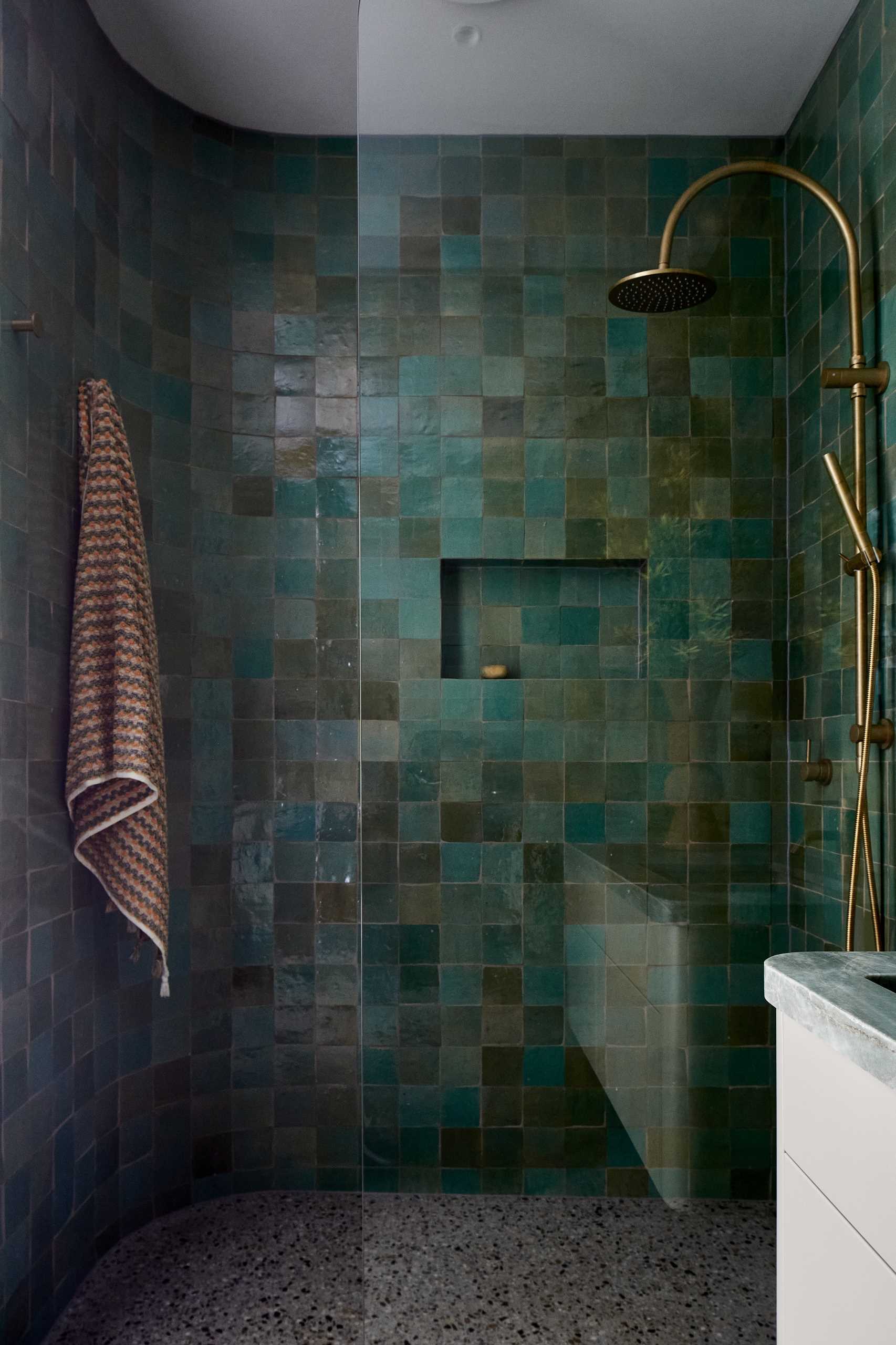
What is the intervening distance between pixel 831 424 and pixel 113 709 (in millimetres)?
1379

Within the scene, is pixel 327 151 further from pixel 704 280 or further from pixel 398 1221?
pixel 398 1221

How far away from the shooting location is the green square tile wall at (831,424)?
1446 mm

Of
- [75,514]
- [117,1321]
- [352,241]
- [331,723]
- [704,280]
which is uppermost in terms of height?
[352,241]

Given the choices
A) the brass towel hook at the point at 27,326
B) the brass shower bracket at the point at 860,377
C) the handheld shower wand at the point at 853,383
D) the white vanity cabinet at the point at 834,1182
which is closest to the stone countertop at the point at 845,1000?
the white vanity cabinet at the point at 834,1182

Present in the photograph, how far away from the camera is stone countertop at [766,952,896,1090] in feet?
2.90

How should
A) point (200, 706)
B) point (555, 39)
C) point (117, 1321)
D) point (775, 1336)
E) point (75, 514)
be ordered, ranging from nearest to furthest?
point (775, 1336) → point (555, 39) → point (117, 1321) → point (75, 514) → point (200, 706)

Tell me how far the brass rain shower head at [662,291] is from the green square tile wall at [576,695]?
0.06ft

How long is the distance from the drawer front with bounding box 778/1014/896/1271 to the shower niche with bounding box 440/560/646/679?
1.88ft

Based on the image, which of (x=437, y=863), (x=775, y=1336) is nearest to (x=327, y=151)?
(x=437, y=863)

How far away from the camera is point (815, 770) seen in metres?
1.46

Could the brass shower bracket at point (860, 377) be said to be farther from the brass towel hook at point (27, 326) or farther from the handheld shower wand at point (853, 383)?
the brass towel hook at point (27, 326)

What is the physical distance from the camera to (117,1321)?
1.92 meters

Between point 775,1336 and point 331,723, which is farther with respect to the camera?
point 331,723

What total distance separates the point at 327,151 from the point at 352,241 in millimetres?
232
